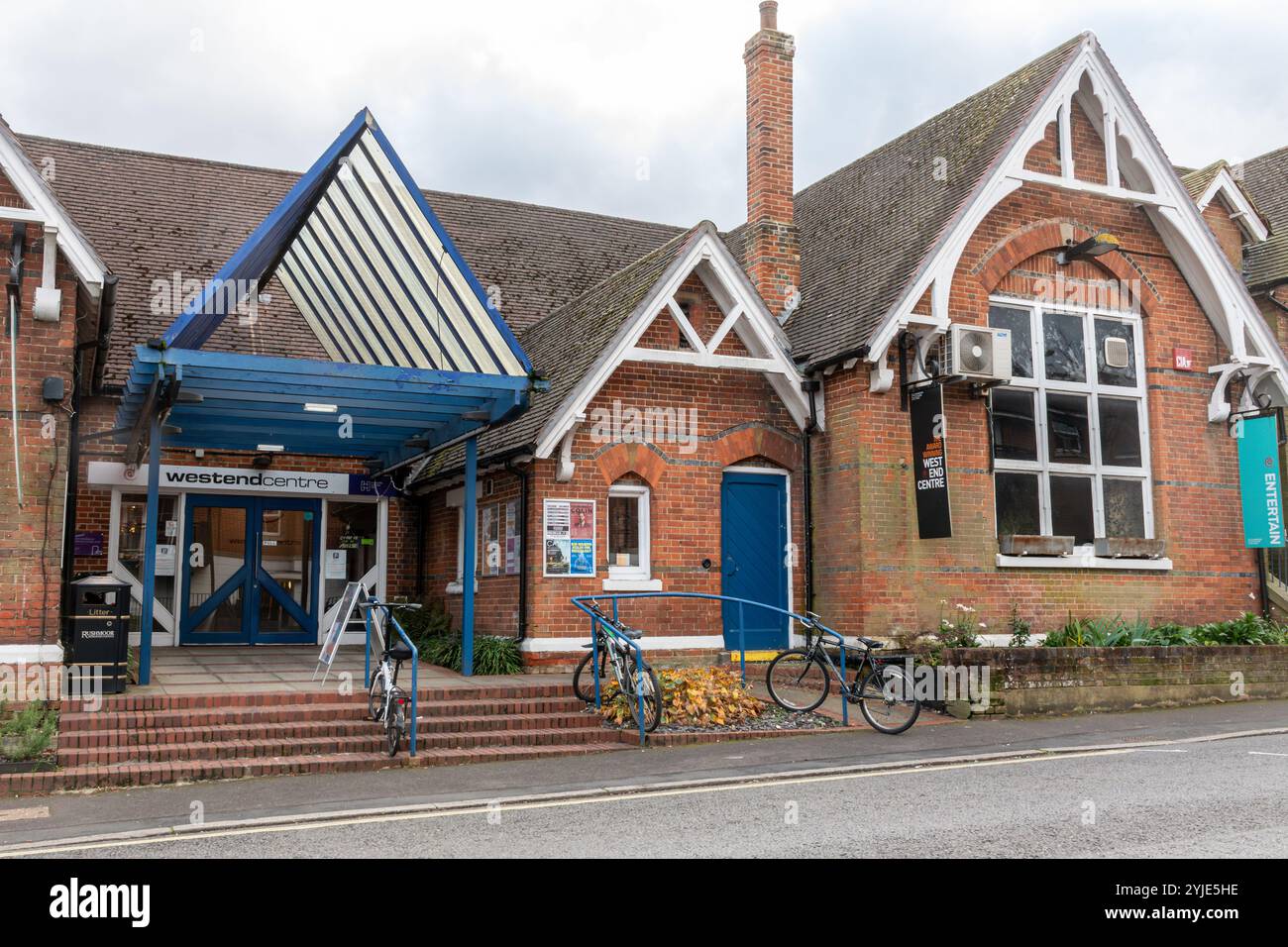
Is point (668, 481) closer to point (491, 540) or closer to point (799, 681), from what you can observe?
point (491, 540)

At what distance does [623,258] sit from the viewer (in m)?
23.1

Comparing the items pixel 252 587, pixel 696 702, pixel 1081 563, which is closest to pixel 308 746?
pixel 696 702

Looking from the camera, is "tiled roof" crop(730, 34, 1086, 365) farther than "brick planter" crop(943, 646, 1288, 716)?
Yes

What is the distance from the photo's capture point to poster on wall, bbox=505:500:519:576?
14812mm

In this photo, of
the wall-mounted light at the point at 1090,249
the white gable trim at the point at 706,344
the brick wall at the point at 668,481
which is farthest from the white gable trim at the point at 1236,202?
the brick wall at the point at 668,481

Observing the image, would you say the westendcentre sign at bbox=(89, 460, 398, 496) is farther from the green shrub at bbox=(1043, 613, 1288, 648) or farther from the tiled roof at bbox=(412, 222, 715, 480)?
the green shrub at bbox=(1043, 613, 1288, 648)

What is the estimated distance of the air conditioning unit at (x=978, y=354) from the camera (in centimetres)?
1461

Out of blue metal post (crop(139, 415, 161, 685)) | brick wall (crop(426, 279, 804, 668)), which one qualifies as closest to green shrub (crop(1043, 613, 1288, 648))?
brick wall (crop(426, 279, 804, 668))

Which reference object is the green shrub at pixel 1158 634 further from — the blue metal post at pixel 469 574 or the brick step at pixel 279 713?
the blue metal post at pixel 469 574

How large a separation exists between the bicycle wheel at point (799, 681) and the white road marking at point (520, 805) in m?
2.47

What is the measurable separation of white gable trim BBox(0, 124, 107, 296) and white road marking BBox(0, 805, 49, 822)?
5.55 m

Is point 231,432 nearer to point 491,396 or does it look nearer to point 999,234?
point 491,396

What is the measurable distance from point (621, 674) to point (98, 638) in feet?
16.7

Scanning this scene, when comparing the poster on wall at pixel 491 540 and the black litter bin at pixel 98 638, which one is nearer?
the black litter bin at pixel 98 638
